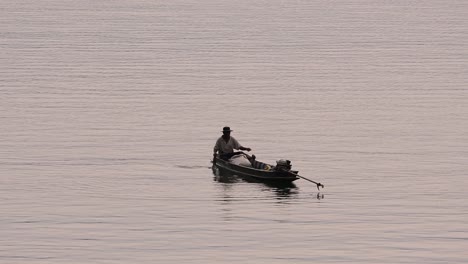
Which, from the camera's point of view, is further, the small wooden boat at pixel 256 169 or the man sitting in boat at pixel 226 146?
the man sitting in boat at pixel 226 146

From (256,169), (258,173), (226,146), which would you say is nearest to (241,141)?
(226,146)

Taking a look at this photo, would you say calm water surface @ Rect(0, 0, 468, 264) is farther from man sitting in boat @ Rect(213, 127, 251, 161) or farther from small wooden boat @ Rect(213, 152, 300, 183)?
man sitting in boat @ Rect(213, 127, 251, 161)

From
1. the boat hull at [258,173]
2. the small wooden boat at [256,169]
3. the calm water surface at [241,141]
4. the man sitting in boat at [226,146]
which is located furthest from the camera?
the man sitting in boat at [226,146]

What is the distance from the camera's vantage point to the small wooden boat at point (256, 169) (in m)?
60.8

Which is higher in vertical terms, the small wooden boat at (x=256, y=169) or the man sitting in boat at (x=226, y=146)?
the man sitting in boat at (x=226, y=146)

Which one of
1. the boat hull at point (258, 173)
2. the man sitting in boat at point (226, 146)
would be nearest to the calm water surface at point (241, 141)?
the boat hull at point (258, 173)

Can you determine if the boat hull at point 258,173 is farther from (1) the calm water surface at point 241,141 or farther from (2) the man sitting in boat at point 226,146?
(1) the calm water surface at point 241,141

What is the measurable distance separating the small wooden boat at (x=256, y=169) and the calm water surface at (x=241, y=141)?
1.89ft

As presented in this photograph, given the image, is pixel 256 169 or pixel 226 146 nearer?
pixel 256 169

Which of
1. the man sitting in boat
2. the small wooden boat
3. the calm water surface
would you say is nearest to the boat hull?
the small wooden boat

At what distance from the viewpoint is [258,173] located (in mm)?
61812

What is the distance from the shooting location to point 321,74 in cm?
12050

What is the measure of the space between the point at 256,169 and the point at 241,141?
57.7 feet

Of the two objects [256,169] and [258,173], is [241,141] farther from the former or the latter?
[258,173]
